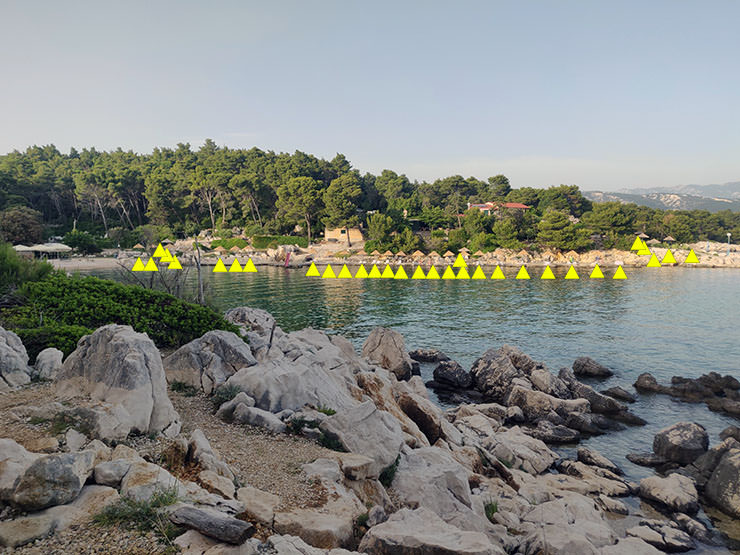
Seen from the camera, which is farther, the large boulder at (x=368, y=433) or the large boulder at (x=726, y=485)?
the large boulder at (x=726, y=485)

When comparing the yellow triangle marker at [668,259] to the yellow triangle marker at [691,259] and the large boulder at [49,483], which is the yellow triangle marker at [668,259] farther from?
the large boulder at [49,483]

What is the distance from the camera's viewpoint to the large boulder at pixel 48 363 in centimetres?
1048

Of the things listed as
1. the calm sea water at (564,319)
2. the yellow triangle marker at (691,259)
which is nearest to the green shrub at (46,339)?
the calm sea water at (564,319)

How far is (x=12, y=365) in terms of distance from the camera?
10.0 meters

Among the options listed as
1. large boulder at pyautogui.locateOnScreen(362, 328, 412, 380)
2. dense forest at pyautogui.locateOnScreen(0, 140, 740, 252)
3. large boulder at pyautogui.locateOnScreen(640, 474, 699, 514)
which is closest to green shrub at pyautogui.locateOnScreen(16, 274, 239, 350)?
large boulder at pyautogui.locateOnScreen(362, 328, 412, 380)

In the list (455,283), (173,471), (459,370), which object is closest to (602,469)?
(459,370)

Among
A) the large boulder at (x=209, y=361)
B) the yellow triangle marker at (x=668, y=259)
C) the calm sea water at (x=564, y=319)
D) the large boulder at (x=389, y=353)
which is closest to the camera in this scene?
the large boulder at (x=209, y=361)

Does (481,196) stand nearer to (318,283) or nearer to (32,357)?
(318,283)

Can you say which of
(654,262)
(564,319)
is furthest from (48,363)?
(654,262)

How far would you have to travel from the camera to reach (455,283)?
193 feet

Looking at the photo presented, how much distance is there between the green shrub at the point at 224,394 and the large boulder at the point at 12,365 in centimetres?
408

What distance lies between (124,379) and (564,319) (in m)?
34.3

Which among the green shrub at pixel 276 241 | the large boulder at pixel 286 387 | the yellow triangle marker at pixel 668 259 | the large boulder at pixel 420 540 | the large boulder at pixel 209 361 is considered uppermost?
the green shrub at pixel 276 241

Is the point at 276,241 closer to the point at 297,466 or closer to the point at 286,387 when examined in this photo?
the point at 286,387
